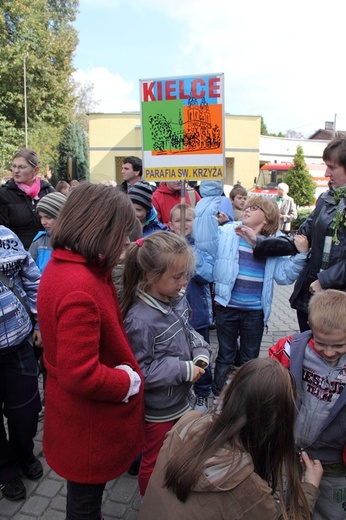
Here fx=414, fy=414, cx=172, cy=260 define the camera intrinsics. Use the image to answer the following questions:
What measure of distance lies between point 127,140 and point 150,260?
2525 cm

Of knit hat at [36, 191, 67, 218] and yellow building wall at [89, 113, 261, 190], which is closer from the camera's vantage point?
knit hat at [36, 191, 67, 218]

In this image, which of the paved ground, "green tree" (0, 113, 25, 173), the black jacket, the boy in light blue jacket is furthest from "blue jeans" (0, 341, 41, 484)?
"green tree" (0, 113, 25, 173)

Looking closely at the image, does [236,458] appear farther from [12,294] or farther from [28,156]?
[28,156]

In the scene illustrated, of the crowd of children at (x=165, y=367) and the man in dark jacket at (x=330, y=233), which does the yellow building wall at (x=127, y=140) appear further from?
the man in dark jacket at (x=330, y=233)

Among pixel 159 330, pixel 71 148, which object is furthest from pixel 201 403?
pixel 71 148

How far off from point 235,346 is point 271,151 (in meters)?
34.9

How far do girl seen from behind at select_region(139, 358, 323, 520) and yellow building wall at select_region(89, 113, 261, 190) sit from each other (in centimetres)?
2482

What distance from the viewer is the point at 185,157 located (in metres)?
3.42

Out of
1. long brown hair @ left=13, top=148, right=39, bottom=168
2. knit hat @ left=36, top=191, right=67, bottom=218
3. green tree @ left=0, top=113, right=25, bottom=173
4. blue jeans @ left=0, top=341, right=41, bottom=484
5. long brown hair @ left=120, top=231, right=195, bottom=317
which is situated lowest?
blue jeans @ left=0, top=341, right=41, bottom=484

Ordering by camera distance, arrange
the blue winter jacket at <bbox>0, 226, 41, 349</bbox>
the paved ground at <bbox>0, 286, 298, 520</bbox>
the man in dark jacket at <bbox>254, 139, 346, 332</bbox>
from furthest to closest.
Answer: the man in dark jacket at <bbox>254, 139, 346, 332</bbox>, the paved ground at <bbox>0, 286, 298, 520</bbox>, the blue winter jacket at <bbox>0, 226, 41, 349</bbox>

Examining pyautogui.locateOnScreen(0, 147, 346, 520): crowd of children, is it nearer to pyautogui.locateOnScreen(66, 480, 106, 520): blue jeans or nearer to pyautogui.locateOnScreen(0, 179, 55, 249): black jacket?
pyautogui.locateOnScreen(66, 480, 106, 520): blue jeans

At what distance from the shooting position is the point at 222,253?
322 cm

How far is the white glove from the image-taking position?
1.63 m

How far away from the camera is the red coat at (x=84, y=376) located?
146 cm
